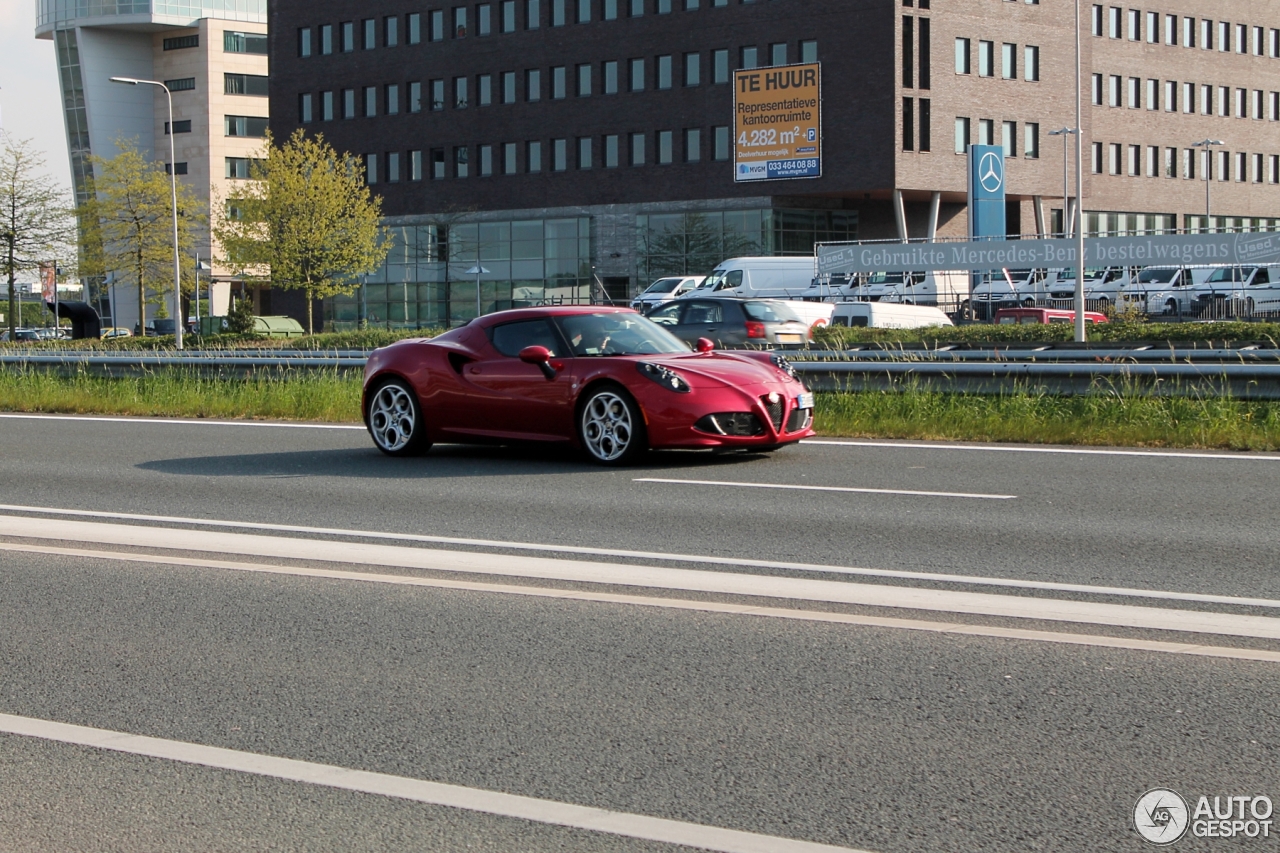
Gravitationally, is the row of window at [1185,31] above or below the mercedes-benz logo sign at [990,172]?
above

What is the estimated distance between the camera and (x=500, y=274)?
2773 inches

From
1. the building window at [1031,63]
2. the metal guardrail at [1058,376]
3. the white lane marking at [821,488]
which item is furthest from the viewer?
the building window at [1031,63]

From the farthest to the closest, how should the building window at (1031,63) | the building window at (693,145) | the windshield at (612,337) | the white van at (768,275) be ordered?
1. the building window at (1031,63)
2. the building window at (693,145)
3. the white van at (768,275)
4. the windshield at (612,337)

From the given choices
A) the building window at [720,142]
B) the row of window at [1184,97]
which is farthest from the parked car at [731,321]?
the row of window at [1184,97]

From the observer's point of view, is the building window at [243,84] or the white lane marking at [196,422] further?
the building window at [243,84]

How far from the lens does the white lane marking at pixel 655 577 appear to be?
610cm

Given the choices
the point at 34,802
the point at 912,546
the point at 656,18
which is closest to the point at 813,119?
the point at 656,18

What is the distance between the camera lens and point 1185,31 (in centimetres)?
8669

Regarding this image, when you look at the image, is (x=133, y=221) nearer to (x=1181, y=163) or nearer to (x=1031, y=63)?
(x=1031, y=63)

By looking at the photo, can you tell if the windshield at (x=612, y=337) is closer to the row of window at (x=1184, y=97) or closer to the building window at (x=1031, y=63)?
the building window at (x=1031, y=63)

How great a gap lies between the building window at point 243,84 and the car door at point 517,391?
3877 inches

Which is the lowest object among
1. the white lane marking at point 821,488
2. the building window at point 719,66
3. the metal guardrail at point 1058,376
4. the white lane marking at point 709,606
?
the white lane marking at point 709,606

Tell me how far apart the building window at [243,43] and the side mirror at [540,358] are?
326 ft

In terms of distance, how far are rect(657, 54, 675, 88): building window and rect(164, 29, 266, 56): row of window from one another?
49.7m
